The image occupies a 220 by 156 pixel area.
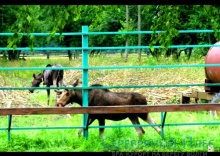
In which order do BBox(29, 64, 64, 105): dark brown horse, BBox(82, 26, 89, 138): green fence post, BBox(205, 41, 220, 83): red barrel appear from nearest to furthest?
BBox(82, 26, 89, 138): green fence post, BBox(205, 41, 220, 83): red barrel, BBox(29, 64, 64, 105): dark brown horse

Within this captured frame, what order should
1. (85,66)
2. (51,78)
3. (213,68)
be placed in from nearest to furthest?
(85,66) < (213,68) < (51,78)

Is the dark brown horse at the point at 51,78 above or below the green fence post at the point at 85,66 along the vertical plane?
below

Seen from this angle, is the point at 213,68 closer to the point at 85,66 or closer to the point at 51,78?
the point at 85,66

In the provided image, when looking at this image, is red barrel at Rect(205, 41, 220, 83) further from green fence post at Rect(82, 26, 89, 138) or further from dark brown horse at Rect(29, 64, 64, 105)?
dark brown horse at Rect(29, 64, 64, 105)

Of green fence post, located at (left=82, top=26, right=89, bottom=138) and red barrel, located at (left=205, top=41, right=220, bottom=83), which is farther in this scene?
red barrel, located at (left=205, top=41, right=220, bottom=83)

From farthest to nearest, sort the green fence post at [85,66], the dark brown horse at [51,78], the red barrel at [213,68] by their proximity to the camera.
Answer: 1. the dark brown horse at [51,78]
2. the red barrel at [213,68]
3. the green fence post at [85,66]

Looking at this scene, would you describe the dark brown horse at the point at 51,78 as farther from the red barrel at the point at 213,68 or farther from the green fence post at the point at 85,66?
the green fence post at the point at 85,66

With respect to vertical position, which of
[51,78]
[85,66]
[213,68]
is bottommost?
[51,78]

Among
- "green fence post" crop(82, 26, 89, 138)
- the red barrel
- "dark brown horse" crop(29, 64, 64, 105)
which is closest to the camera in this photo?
"green fence post" crop(82, 26, 89, 138)

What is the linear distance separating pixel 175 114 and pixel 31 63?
12923mm

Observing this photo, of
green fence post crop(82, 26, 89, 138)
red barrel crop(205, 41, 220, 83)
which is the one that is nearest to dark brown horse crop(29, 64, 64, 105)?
red barrel crop(205, 41, 220, 83)

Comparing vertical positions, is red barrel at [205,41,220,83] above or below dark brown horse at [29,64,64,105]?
above

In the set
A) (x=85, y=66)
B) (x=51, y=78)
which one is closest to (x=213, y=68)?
(x=85, y=66)

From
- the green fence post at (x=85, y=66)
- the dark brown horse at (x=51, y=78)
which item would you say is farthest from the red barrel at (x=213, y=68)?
the dark brown horse at (x=51, y=78)
